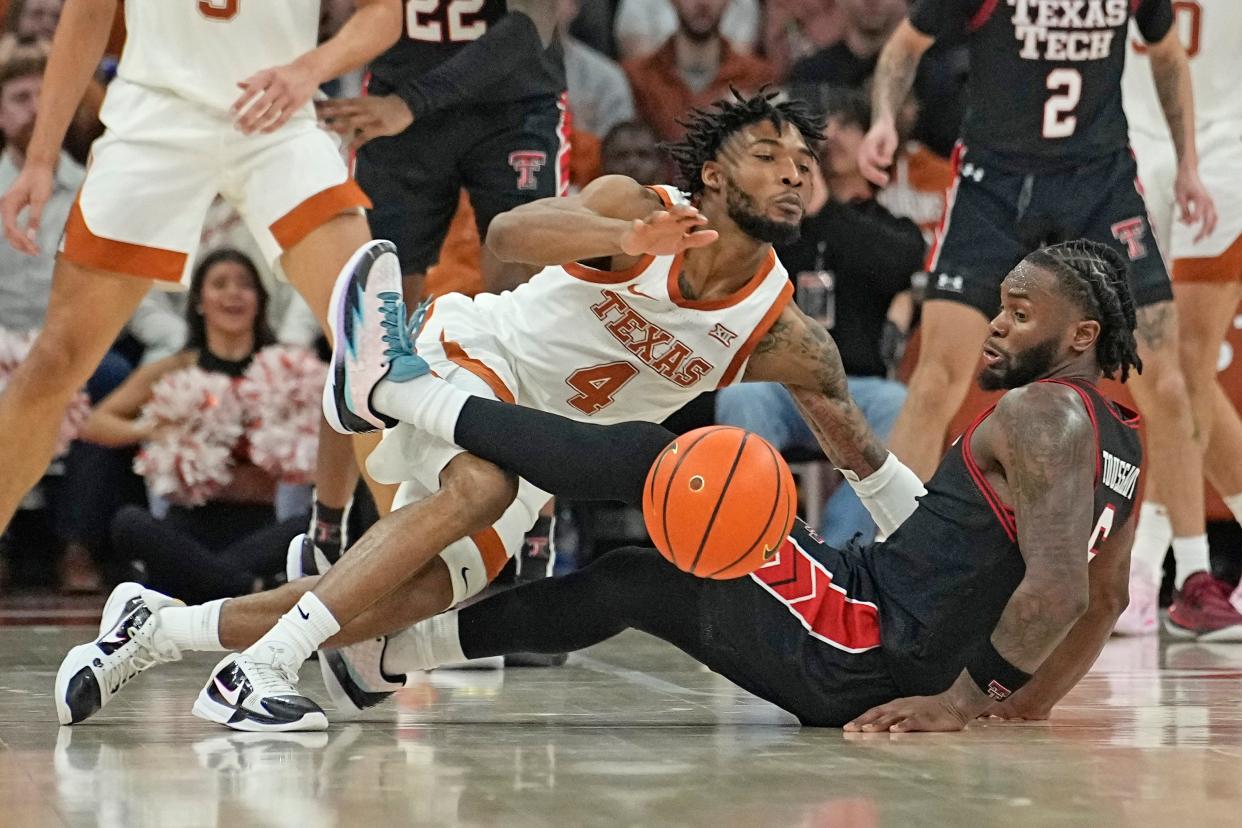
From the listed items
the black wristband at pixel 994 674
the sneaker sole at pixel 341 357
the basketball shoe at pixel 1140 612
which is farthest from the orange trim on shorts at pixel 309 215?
the basketball shoe at pixel 1140 612

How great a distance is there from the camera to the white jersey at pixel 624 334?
4.33m

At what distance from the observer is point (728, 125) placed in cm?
435

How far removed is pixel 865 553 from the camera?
158 inches

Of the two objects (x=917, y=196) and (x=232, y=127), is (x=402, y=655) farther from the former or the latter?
(x=917, y=196)

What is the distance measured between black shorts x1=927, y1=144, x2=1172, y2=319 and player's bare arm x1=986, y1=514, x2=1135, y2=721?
2.26m

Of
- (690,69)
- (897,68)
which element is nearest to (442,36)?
(897,68)

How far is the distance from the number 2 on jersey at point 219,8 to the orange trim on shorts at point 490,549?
190 centimetres

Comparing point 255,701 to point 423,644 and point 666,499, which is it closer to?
point 423,644

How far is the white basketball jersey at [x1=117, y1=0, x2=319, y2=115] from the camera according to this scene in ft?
16.8

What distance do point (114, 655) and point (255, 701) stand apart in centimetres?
40

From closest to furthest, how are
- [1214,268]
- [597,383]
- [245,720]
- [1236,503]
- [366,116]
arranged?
1. [245,720]
2. [597,383]
3. [366,116]
4. [1236,503]
5. [1214,268]

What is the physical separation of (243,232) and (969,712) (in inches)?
190

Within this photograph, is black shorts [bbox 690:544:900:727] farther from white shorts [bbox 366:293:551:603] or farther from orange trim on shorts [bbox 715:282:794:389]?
orange trim on shorts [bbox 715:282:794:389]

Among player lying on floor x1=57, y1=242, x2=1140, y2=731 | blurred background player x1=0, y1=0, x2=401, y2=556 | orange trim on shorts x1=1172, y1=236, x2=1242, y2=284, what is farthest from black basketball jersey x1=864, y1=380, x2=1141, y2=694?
orange trim on shorts x1=1172, y1=236, x2=1242, y2=284
